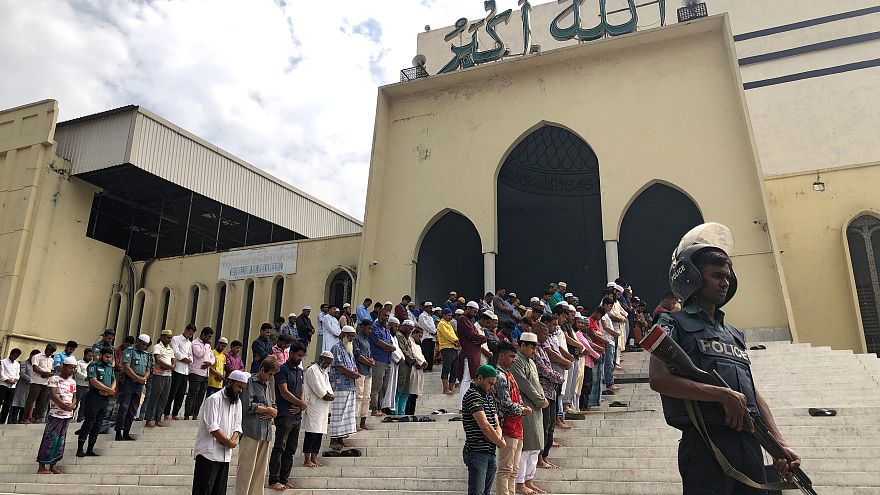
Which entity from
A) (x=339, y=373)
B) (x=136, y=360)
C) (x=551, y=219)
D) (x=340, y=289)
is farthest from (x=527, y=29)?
(x=136, y=360)

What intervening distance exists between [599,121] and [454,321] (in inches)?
268

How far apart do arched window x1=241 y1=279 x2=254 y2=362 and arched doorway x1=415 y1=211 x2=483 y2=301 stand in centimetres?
517

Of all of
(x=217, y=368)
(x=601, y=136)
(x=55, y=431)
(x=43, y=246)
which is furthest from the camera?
(x=43, y=246)

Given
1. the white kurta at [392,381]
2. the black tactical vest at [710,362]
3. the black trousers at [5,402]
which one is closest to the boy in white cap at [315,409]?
the white kurta at [392,381]

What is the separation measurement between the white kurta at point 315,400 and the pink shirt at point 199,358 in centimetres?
341

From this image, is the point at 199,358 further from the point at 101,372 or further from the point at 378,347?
the point at 378,347

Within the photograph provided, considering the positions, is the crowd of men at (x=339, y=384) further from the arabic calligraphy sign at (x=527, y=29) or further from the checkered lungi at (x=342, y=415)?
the arabic calligraphy sign at (x=527, y=29)

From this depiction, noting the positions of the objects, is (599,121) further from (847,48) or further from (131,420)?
(847,48)

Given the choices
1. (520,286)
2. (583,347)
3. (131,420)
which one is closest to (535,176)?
(520,286)

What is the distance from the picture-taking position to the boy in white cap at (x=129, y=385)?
9.04m

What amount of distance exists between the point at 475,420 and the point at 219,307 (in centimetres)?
1600

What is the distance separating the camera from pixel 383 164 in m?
17.6

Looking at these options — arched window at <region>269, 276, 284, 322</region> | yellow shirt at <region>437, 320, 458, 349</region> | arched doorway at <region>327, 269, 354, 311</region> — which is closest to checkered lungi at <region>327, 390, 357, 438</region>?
yellow shirt at <region>437, 320, 458, 349</region>

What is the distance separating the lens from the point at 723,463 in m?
2.44
